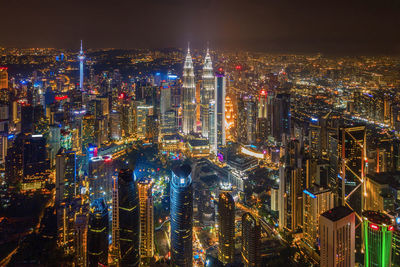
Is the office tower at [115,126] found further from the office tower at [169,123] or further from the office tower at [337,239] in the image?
the office tower at [337,239]

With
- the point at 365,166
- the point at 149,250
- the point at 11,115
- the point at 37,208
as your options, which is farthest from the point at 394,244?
the point at 11,115

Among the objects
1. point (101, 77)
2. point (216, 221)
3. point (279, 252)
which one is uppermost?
point (101, 77)

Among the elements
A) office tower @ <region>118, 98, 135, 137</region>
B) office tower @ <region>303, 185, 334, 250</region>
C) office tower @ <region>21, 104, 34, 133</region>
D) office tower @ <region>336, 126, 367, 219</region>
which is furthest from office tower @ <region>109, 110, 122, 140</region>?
office tower @ <region>336, 126, 367, 219</region>

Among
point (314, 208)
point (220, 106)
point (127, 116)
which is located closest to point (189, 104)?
point (220, 106)

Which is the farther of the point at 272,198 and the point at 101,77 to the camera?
the point at 101,77

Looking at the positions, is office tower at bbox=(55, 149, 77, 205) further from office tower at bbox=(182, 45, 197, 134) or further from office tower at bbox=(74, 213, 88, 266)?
office tower at bbox=(182, 45, 197, 134)

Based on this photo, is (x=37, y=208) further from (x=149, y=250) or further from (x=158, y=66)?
(x=158, y=66)

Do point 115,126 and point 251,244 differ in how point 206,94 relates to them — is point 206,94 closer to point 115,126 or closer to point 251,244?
point 115,126
